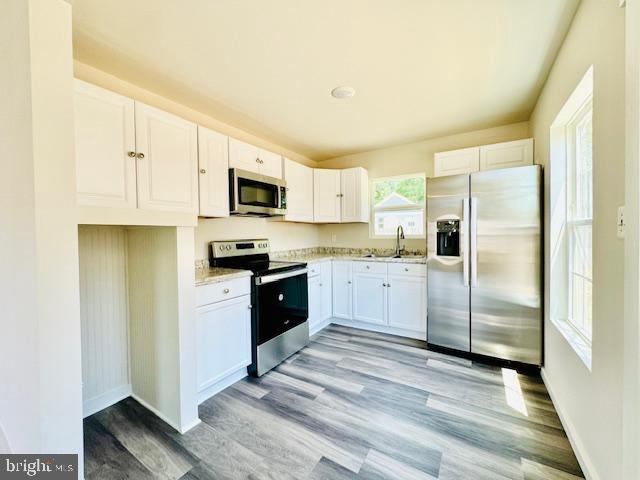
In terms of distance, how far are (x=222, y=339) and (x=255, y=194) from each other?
1.41 m

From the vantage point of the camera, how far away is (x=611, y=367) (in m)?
1.09

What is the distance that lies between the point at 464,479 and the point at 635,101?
176 cm

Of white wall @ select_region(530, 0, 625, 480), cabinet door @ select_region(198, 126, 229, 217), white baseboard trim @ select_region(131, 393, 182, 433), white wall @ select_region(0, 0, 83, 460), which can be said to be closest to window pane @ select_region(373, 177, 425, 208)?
white wall @ select_region(530, 0, 625, 480)

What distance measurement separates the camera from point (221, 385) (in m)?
2.15

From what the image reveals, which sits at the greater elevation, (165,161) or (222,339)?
(165,161)

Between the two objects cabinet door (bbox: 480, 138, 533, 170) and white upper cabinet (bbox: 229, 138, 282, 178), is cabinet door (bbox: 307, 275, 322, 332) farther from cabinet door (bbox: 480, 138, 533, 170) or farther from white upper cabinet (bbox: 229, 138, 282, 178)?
cabinet door (bbox: 480, 138, 533, 170)

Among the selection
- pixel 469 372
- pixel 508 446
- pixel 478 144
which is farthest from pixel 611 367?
pixel 478 144

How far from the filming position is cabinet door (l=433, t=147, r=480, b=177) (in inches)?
115

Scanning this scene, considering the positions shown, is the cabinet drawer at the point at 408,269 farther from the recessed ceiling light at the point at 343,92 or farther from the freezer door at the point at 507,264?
the recessed ceiling light at the point at 343,92

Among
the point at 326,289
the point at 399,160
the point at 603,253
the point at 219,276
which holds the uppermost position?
the point at 399,160

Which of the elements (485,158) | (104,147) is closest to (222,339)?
(104,147)

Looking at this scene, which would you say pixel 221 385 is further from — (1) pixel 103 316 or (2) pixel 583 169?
(2) pixel 583 169

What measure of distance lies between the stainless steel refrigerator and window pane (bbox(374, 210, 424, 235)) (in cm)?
83

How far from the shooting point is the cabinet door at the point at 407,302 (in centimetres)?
297
